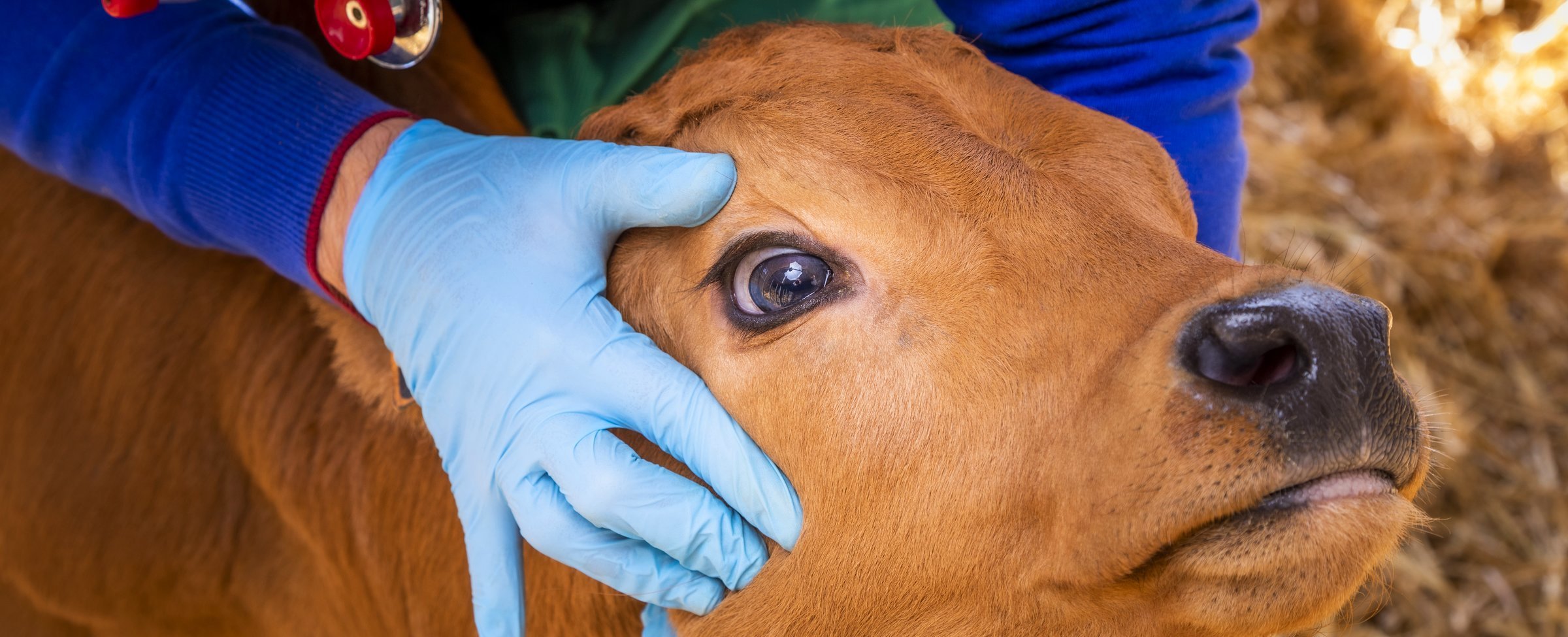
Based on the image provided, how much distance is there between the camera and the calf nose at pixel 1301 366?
4.57ft

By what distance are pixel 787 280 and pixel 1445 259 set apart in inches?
172

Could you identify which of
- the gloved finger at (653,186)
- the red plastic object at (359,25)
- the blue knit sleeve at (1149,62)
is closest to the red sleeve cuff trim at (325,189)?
the red plastic object at (359,25)

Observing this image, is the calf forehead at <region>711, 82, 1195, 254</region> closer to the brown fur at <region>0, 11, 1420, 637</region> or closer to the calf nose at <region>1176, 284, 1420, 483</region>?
the brown fur at <region>0, 11, 1420, 637</region>

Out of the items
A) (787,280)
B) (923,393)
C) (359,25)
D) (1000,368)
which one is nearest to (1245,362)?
(1000,368)

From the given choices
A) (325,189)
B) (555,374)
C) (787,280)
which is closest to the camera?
(787,280)

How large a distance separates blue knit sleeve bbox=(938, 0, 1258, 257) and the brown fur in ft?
1.49

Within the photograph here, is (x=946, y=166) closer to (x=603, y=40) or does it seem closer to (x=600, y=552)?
(x=600, y=552)

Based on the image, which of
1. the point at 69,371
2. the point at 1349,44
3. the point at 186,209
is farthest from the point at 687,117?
the point at 1349,44

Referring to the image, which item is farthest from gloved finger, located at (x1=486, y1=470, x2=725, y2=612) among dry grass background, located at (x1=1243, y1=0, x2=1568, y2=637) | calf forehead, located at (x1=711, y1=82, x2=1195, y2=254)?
dry grass background, located at (x1=1243, y1=0, x2=1568, y2=637)

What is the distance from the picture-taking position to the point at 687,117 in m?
1.95

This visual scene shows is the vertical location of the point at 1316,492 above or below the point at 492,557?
above

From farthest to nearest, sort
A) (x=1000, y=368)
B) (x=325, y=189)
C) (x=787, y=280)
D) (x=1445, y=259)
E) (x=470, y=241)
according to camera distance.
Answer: (x=1445, y=259) → (x=325, y=189) → (x=470, y=241) → (x=787, y=280) → (x=1000, y=368)

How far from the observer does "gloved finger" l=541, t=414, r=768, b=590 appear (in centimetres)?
173

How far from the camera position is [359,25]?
1.92m
